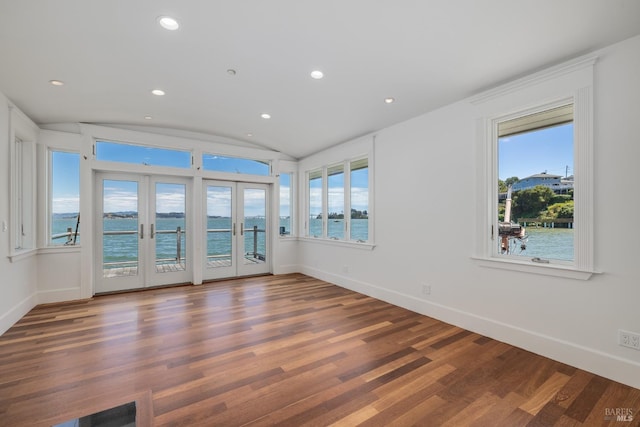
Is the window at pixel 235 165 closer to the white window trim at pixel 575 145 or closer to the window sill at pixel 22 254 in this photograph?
the window sill at pixel 22 254

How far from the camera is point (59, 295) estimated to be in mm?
4500

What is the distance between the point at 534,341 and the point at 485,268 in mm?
803

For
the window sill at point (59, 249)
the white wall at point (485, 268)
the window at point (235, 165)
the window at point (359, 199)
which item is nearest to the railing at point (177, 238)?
the window sill at point (59, 249)

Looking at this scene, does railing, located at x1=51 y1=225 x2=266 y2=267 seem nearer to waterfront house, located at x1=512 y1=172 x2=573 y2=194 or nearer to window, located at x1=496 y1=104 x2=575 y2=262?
window, located at x1=496 y1=104 x2=575 y2=262

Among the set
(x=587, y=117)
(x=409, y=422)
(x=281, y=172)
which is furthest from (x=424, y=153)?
(x=281, y=172)

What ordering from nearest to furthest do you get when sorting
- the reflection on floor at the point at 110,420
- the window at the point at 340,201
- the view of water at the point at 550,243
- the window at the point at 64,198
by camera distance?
1. the reflection on floor at the point at 110,420
2. the view of water at the point at 550,243
3. the window at the point at 64,198
4. the window at the point at 340,201

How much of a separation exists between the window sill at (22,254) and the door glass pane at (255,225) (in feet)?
10.7

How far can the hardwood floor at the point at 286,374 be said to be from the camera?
1958 mm

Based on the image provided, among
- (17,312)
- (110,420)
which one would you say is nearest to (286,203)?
(17,312)

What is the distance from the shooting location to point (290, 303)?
441 centimetres

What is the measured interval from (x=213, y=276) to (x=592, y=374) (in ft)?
18.6

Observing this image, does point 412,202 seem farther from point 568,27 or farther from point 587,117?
point 568,27

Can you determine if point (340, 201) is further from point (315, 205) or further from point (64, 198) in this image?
point (64, 198)

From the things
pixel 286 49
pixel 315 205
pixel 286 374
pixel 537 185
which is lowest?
pixel 286 374
